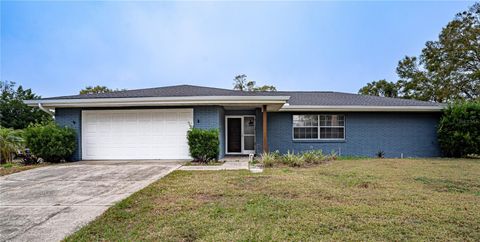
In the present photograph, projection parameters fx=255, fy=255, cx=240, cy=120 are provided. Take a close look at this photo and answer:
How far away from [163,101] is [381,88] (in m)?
29.9

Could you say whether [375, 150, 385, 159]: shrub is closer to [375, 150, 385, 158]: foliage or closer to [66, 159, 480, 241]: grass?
[375, 150, 385, 158]: foliage

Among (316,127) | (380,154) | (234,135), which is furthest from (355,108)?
(234,135)

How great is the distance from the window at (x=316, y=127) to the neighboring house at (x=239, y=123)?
44mm

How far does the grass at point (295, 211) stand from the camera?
9.94 ft

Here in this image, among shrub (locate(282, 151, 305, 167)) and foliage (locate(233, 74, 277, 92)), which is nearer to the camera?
shrub (locate(282, 151, 305, 167))

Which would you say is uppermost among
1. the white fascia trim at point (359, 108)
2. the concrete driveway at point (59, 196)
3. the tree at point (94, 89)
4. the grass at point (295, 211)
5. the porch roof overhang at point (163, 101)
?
the tree at point (94, 89)

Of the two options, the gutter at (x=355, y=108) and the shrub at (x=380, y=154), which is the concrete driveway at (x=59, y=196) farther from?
the shrub at (x=380, y=154)

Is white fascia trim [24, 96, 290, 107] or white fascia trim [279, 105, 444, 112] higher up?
white fascia trim [24, 96, 290, 107]

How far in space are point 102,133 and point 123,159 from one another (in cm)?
139

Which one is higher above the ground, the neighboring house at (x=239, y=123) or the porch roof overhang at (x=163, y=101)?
the porch roof overhang at (x=163, y=101)

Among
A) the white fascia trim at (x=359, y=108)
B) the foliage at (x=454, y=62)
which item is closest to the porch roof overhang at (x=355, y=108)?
the white fascia trim at (x=359, y=108)

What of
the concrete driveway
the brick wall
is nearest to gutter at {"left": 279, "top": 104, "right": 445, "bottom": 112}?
the brick wall

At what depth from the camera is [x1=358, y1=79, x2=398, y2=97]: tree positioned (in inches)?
1177

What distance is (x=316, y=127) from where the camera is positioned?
1197 centimetres
